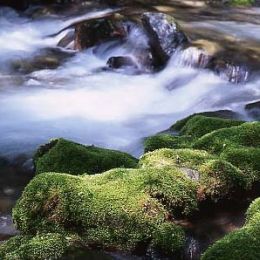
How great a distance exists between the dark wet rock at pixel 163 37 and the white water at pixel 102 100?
10.1 inches

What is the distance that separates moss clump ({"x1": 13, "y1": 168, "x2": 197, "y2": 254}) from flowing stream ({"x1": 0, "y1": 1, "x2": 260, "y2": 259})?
178 cm

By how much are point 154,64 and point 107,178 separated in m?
8.07

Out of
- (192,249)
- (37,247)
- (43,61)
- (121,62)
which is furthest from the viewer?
(43,61)

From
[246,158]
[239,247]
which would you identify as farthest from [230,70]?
[239,247]

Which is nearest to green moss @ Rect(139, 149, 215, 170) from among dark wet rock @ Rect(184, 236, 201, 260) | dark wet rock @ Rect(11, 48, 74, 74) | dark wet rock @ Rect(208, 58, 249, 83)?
dark wet rock @ Rect(184, 236, 201, 260)

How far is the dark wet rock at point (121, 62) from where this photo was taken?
13.4 metres

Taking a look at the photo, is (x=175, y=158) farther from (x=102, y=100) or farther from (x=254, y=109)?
(x=102, y=100)

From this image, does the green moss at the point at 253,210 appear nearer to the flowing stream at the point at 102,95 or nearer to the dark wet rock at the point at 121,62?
the flowing stream at the point at 102,95

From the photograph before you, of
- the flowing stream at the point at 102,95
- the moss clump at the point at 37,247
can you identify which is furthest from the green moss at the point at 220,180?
the flowing stream at the point at 102,95

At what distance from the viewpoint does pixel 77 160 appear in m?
6.49

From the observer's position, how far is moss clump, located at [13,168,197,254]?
16.0 ft

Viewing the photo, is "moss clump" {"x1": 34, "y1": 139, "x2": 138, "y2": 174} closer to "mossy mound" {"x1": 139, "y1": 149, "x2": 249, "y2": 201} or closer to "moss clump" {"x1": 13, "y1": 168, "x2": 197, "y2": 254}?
"mossy mound" {"x1": 139, "y1": 149, "x2": 249, "y2": 201}

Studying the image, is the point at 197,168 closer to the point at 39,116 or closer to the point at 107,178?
the point at 107,178

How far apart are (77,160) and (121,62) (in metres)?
7.33
